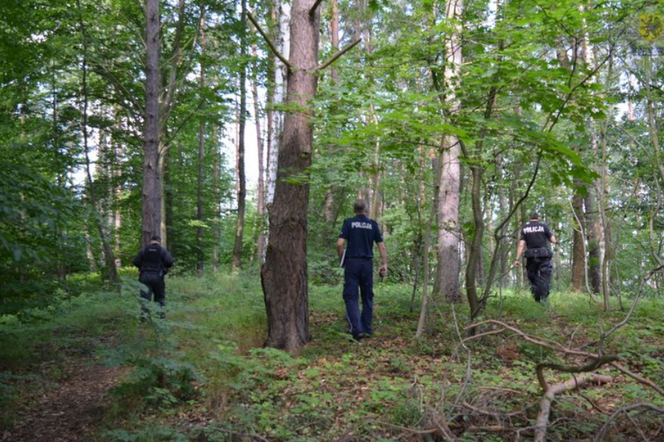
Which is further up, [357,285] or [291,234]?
[291,234]

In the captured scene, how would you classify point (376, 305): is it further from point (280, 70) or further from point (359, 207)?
point (280, 70)

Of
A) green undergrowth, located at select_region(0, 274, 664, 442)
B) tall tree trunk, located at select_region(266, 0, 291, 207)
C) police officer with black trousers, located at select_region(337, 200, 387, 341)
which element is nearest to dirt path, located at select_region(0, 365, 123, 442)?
green undergrowth, located at select_region(0, 274, 664, 442)

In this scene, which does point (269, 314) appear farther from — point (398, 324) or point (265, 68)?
point (265, 68)

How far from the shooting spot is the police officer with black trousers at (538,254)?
8.59 metres

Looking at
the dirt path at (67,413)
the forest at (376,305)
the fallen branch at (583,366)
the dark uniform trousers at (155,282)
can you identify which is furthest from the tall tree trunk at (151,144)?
the fallen branch at (583,366)

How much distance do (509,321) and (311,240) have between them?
906 centimetres

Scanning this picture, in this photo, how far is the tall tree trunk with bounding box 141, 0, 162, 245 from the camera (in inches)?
344

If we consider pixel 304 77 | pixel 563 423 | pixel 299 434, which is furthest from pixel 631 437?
pixel 304 77

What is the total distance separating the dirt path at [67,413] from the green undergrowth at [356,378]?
22 centimetres

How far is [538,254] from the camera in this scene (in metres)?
8.68

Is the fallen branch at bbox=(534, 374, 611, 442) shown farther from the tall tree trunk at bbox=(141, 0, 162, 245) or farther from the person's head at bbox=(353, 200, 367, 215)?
the tall tree trunk at bbox=(141, 0, 162, 245)

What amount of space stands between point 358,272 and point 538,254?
3.95 meters

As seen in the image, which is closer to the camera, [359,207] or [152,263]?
[359,207]

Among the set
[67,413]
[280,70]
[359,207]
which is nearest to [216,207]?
[280,70]
